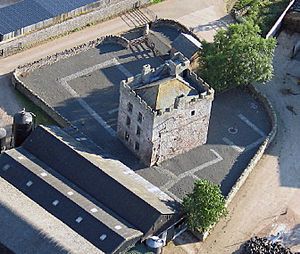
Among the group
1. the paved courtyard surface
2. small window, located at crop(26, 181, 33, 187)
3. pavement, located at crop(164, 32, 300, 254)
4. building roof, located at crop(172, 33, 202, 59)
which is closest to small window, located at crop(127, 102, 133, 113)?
the paved courtyard surface

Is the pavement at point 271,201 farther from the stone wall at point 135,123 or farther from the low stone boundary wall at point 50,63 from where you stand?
the low stone boundary wall at point 50,63

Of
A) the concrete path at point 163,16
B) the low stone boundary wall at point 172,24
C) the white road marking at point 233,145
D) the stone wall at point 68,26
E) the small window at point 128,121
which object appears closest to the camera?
the small window at point 128,121

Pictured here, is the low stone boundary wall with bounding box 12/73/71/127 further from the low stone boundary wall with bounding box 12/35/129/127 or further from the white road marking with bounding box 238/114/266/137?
the white road marking with bounding box 238/114/266/137

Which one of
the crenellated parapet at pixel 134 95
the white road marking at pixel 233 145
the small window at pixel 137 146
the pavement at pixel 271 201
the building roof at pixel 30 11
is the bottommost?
the pavement at pixel 271 201

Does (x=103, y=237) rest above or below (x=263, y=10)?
below

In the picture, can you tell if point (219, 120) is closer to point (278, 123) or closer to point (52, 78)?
point (278, 123)

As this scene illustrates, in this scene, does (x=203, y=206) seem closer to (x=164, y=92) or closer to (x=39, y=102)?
(x=164, y=92)

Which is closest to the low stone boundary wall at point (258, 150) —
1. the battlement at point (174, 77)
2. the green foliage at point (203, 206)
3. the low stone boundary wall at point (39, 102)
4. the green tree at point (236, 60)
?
the green foliage at point (203, 206)

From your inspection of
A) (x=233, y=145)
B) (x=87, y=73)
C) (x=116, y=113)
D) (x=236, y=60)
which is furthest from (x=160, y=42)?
(x=233, y=145)
